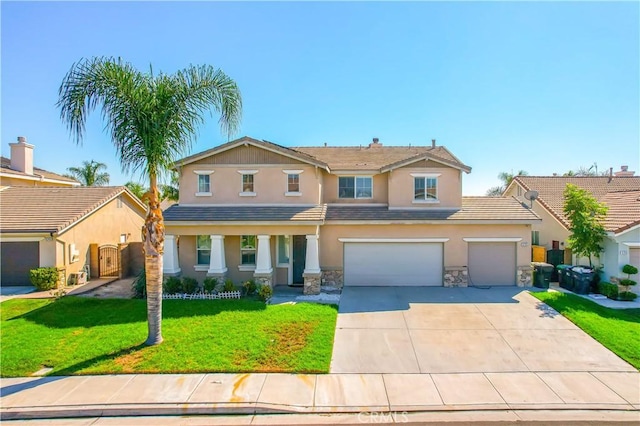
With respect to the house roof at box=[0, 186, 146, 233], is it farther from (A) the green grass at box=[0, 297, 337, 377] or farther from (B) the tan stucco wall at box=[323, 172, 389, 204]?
(B) the tan stucco wall at box=[323, 172, 389, 204]

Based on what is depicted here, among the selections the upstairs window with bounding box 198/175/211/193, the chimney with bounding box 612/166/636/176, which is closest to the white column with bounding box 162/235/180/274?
the upstairs window with bounding box 198/175/211/193

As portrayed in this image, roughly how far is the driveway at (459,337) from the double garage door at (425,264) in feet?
5.42

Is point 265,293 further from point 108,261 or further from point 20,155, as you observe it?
point 20,155

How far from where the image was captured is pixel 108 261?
18.1m

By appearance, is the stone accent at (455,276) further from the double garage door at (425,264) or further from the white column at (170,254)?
the white column at (170,254)

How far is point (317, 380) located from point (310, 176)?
971cm

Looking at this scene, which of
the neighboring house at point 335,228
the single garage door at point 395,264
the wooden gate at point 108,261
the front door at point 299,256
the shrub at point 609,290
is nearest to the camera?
the shrub at point 609,290

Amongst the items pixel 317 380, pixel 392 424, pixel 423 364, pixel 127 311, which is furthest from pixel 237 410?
pixel 127 311

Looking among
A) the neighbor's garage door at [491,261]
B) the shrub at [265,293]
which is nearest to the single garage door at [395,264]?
the neighbor's garage door at [491,261]

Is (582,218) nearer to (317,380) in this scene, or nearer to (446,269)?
(446,269)

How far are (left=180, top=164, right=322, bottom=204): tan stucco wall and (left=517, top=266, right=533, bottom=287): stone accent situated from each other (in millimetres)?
Result: 9837

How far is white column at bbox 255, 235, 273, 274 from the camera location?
13.8 metres

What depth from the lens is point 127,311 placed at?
11469mm

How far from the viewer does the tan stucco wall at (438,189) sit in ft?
51.8
